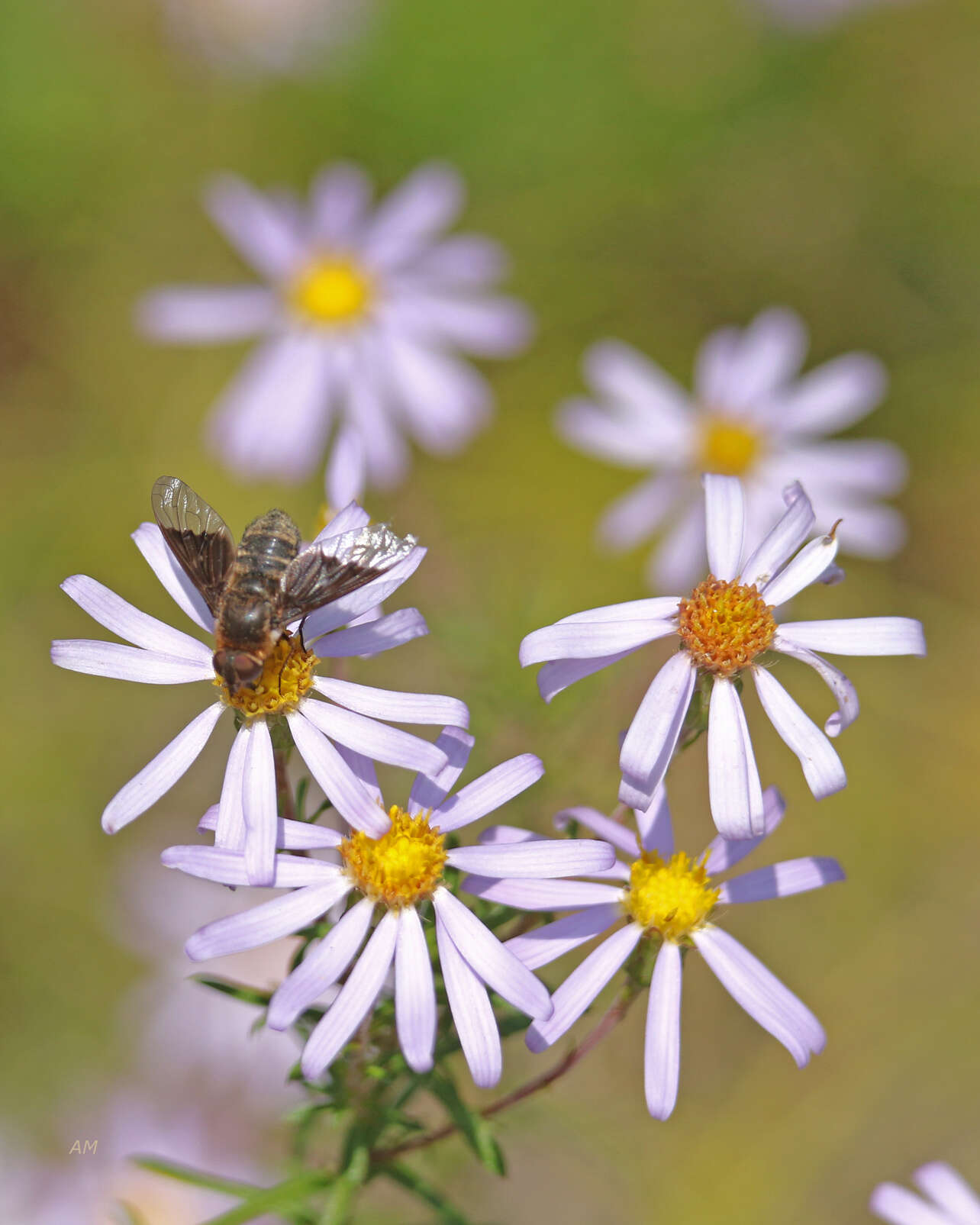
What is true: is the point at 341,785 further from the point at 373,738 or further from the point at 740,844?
the point at 740,844

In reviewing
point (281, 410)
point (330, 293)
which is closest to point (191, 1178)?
point (281, 410)

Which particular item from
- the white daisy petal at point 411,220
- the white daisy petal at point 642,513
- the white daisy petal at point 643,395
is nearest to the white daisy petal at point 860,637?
the white daisy petal at point 642,513

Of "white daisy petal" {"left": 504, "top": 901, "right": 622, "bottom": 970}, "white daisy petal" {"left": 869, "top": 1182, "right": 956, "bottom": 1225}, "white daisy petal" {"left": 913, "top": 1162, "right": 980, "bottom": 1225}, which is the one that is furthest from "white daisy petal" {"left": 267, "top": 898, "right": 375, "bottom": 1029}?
"white daisy petal" {"left": 913, "top": 1162, "right": 980, "bottom": 1225}

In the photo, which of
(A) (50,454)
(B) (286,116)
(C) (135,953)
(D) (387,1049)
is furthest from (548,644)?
(B) (286,116)

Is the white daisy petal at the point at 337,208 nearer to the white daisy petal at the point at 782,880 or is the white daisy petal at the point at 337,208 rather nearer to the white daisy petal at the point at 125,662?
the white daisy petal at the point at 125,662

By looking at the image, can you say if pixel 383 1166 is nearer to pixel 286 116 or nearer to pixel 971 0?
pixel 286 116
